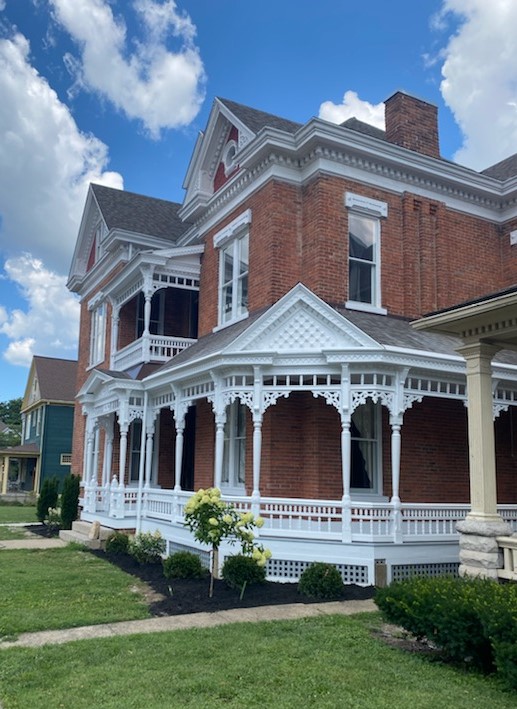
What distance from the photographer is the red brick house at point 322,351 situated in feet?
35.3

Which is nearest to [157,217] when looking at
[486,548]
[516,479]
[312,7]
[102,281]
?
[102,281]

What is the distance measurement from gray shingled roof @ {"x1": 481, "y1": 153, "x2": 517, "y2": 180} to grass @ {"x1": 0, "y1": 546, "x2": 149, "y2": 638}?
13.2m

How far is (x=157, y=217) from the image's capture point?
21.6 m

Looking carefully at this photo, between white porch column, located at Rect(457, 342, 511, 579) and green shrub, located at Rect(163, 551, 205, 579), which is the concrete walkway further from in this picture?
green shrub, located at Rect(163, 551, 205, 579)

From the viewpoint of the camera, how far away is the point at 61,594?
953 cm

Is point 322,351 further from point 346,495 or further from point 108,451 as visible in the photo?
point 108,451

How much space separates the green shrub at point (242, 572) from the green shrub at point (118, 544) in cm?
477

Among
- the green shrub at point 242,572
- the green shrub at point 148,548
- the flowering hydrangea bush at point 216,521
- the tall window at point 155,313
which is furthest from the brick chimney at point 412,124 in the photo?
the green shrub at point 148,548

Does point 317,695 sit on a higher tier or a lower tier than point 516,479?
lower

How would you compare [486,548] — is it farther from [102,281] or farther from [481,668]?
[102,281]

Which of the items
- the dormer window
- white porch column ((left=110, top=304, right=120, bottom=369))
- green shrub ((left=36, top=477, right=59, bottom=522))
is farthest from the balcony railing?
green shrub ((left=36, top=477, right=59, bottom=522))

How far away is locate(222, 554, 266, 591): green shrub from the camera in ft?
32.3

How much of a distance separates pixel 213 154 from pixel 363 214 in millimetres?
5298

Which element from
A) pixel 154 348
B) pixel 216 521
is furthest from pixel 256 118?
pixel 216 521
